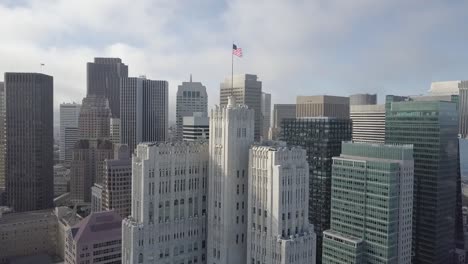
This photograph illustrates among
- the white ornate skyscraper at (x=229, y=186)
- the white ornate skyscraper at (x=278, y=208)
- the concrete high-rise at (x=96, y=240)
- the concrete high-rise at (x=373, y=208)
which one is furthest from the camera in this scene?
the concrete high-rise at (x=373, y=208)

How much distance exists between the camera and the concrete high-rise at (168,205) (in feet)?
281

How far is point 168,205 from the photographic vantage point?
88438 millimetres

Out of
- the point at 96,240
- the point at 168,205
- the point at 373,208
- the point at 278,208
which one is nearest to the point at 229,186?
the point at 278,208

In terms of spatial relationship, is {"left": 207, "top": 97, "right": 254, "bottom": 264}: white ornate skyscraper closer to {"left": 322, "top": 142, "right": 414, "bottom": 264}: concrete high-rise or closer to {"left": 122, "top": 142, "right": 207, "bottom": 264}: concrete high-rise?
{"left": 122, "top": 142, "right": 207, "bottom": 264}: concrete high-rise

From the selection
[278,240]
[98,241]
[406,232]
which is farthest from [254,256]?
[406,232]

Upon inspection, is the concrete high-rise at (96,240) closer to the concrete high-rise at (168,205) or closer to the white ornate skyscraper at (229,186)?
the concrete high-rise at (168,205)

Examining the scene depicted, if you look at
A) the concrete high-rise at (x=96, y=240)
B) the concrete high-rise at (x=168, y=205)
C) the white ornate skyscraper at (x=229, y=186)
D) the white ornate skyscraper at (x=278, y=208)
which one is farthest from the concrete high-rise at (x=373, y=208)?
the concrete high-rise at (x=168, y=205)

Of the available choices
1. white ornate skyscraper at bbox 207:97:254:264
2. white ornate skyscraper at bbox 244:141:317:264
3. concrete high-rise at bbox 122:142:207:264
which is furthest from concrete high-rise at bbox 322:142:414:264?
concrete high-rise at bbox 122:142:207:264

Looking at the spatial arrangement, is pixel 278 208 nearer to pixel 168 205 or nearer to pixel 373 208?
pixel 168 205

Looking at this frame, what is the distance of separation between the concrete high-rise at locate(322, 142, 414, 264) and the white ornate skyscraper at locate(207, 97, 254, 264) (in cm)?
10038

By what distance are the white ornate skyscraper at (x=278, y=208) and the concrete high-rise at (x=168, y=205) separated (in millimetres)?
12932

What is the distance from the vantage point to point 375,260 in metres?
172

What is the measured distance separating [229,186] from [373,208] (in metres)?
108

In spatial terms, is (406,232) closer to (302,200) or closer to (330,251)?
(330,251)
